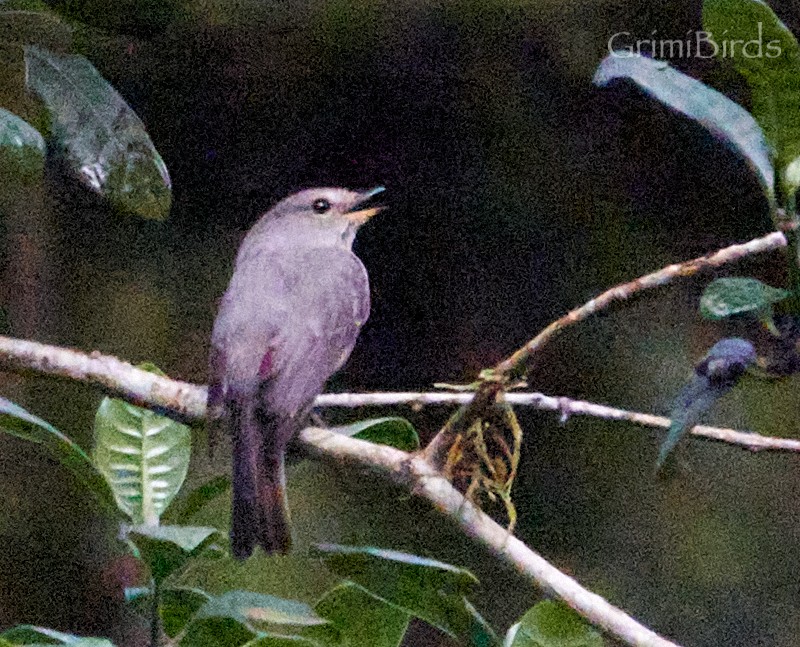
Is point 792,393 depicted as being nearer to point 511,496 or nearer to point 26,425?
point 511,496

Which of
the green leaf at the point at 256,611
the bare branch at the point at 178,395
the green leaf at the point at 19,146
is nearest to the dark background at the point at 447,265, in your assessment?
the bare branch at the point at 178,395

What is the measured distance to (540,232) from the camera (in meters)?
1.17

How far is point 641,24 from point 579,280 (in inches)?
11.3

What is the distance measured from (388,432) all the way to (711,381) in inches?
13.2

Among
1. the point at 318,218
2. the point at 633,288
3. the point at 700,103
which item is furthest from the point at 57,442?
the point at 700,103

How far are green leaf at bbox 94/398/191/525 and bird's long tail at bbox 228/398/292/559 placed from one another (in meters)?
0.08

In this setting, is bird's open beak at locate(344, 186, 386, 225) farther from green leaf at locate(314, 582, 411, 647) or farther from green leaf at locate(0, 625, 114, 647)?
green leaf at locate(0, 625, 114, 647)

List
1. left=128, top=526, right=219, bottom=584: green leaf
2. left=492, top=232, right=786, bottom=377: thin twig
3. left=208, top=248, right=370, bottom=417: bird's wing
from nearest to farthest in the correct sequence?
left=128, top=526, right=219, bottom=584: green leaf
left=492, top=232, right=786, bottom=377: thin twig
left=208, top=248, right=370, bottom=417: bird's wing

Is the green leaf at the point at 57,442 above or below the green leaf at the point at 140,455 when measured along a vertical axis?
above

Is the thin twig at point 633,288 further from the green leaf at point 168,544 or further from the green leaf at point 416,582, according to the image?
the green leaf at point 168,544

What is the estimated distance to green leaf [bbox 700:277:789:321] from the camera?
0.94 m

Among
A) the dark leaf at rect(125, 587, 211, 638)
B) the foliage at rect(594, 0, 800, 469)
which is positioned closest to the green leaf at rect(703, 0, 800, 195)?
the foliage at rect(594, 0, 800, 469)

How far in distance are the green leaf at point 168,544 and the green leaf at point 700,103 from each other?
0.57 m

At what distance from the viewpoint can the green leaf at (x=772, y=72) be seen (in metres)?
0.91
